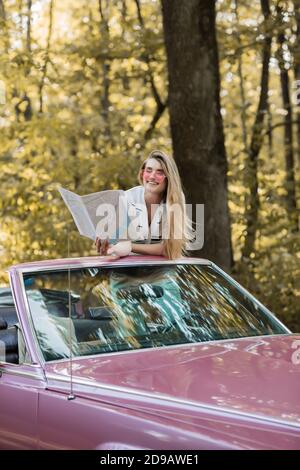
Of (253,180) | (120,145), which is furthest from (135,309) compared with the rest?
(120,145)

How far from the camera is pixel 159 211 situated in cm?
507

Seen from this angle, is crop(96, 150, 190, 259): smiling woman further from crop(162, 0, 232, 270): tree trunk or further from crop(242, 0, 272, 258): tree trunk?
crop(242, 0, 272, 258): tree trunk

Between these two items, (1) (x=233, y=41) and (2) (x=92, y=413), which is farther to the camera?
(1) (x=233, y=41)

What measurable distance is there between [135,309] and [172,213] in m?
0.87

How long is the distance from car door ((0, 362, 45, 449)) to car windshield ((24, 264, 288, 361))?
0.53 feet

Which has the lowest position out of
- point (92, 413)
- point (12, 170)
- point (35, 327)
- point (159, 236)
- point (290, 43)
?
point (92, 413)

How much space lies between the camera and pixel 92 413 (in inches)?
131

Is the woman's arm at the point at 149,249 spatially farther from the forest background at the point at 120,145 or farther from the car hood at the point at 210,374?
the forest background at the point at 120,145

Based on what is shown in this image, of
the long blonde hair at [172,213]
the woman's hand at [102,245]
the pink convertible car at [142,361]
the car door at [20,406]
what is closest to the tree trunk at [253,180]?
the long blonde hair at [172,213]

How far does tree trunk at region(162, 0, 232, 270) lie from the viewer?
26.4ft

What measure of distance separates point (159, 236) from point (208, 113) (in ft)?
11.0

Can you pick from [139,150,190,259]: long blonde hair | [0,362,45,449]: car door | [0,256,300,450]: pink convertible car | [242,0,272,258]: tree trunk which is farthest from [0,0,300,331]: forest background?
[0,362,45,449]: car door

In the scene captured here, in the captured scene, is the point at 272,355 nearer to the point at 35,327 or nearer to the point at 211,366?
the point at 211,366

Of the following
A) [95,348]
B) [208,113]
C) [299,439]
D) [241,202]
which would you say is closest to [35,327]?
[95,348]
